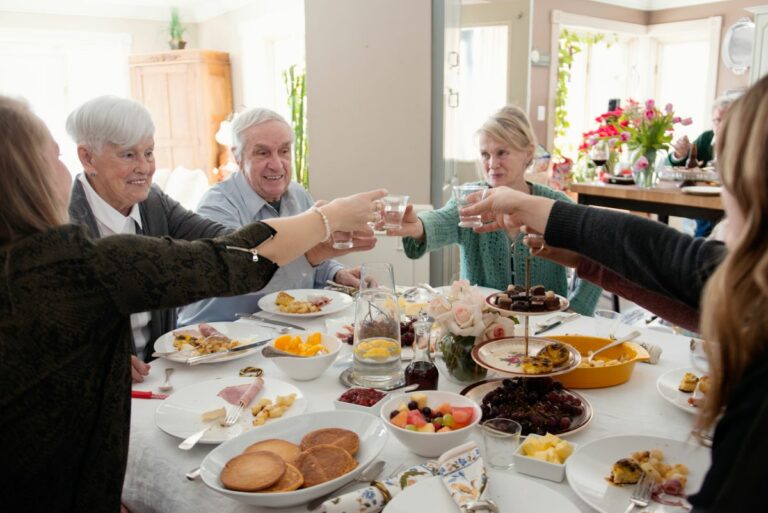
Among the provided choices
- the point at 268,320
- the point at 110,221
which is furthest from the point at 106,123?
the point at 268,320

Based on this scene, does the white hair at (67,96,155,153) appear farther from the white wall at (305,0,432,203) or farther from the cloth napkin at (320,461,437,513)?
the white wall at (305,0,432,203)

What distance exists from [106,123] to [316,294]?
91 centimetres

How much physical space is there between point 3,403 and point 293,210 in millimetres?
1835

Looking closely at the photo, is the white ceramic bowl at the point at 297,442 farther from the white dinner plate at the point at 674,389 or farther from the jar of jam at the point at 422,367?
the white dinner plate at the point at 674,389

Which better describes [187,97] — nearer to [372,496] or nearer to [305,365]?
[305,365]

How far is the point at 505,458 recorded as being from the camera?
1111 millimetres

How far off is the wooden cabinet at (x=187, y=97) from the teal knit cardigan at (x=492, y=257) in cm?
563

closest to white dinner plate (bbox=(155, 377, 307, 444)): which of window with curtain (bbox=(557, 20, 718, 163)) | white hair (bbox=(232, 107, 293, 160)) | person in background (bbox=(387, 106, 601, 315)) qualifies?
person in background (bbox=(387, 106, 601, 315))

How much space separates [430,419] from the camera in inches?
46.7

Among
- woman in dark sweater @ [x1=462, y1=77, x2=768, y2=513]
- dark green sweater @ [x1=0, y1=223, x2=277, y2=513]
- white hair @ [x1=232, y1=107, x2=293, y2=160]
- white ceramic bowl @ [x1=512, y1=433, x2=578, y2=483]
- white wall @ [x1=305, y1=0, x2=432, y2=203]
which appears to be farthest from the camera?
white wall @ [x1=305, y1=0, x2=432, y2=203]

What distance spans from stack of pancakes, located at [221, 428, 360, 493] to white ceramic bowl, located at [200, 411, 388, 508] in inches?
0.6

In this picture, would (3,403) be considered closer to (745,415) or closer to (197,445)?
(197,445)

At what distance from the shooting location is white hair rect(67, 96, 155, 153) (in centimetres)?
201

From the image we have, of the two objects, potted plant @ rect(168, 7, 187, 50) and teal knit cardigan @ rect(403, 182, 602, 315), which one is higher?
potted plant @ rect(168, 7, 187, 50)
